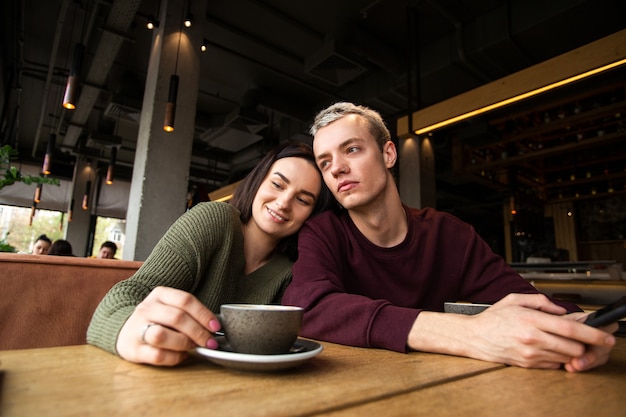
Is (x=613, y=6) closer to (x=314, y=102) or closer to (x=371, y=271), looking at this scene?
(x=314, y=102)

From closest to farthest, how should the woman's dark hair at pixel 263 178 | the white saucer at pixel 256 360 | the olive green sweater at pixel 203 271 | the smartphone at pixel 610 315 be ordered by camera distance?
the white saucer at pixel 256 360 < the smartphone at pixel 610 315 < the olive green sweater at pixel 203 271 < the woman's dark hair at pixel 263 178

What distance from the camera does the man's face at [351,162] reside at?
137cm

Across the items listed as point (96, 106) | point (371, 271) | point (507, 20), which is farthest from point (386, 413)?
point (96, 106)

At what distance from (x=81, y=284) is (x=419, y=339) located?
1355 mm

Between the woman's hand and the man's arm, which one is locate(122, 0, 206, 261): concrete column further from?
the man's arm

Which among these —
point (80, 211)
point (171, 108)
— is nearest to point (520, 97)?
point (171, 108)

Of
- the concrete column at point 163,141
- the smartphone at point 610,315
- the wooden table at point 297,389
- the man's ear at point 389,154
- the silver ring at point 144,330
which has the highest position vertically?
the concrete column at point 163,141

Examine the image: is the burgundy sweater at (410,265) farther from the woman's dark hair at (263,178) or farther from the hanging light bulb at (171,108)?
the hanging light bulb at (171,108)

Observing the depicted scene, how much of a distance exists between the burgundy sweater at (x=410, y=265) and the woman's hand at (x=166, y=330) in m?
0.44

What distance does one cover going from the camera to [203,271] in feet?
4.01

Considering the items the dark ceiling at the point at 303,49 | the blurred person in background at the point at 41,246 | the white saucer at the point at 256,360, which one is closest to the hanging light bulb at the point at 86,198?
the dark ceiling at the point at 303,49

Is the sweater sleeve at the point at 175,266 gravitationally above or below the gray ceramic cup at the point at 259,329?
above

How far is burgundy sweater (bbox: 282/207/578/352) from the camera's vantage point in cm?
122

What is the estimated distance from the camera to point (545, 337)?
25.6 inches
